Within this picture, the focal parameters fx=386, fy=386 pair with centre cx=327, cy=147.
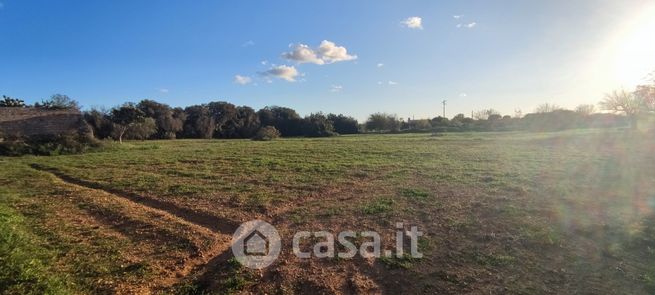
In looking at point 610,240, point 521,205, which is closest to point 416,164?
point 521,205

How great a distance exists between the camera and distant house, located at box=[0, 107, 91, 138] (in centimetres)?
3294

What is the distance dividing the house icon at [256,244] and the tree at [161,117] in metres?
57.0

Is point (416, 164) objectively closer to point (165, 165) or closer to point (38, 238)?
point (165, 165)

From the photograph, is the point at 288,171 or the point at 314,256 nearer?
the point at 314,256

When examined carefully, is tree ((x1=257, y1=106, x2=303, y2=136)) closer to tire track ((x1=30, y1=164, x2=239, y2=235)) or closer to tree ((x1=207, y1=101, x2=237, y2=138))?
tree ((x1=207, y1=101, x2=237, y2=138))

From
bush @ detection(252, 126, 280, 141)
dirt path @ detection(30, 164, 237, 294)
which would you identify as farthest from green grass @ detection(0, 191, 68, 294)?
bush @ detection(252, 126, 280, 141)

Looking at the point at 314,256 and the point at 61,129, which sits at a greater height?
the point at 61,129

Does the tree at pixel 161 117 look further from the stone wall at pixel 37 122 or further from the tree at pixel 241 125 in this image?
the stone wall at pixel 37 122

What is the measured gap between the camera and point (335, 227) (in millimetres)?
8086

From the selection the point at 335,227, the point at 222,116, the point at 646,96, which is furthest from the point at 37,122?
the point at 646,96

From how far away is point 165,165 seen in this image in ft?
62.2

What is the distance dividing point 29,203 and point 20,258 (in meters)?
5.32

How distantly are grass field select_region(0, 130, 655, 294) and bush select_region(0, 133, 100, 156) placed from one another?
40.3 ft

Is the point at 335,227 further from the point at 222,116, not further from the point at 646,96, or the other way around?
the point at 222,116
